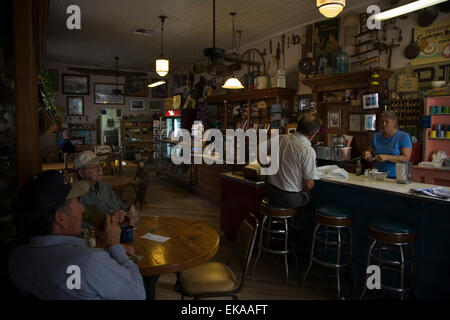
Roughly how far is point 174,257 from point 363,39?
539 centimetres

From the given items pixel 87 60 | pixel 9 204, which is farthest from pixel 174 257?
pixel 87 60

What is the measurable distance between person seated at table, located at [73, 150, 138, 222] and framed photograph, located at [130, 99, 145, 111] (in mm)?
10020

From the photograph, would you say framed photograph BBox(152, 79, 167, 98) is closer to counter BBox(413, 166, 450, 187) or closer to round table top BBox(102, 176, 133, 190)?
round table top BBox(102, 176, 133, 190)

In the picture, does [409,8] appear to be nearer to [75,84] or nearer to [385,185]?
[385,185]

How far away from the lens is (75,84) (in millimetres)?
11867

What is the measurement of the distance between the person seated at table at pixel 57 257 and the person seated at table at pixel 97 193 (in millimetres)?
1079

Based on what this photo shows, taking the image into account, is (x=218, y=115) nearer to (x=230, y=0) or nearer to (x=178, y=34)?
(x=178, y=34)

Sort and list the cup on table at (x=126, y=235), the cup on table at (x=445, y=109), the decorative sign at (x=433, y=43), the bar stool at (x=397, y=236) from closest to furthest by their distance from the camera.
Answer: the cup on table at (x=126, y=235), the bar stool at (x=397, y=236), the cup on table at (x=445, y=109), the decorative sign at (x=433, y=43)

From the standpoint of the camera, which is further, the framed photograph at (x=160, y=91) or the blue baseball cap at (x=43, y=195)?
the framed photograph at (x=160, y=91)

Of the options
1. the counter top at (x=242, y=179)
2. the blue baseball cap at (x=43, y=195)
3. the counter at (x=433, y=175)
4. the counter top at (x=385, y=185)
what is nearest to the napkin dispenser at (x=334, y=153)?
the counter at (x=433, y=175)

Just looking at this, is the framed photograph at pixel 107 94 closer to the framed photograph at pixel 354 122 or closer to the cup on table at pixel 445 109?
the framed photograph at pixel 354 122

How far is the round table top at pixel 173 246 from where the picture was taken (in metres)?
1.95

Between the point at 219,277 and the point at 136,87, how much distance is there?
11800mm

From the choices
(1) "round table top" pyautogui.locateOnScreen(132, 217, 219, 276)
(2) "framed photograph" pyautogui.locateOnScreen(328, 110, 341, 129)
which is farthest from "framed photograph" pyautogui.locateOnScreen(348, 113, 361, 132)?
(1) "round table top" pyautogui.locateOnScreen(132, 217, 219, 276)
